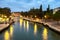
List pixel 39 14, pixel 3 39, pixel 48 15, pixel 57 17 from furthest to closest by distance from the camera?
pixel 39 14 → pixel 48 15 → pixel 57 17 → pixel 3 39

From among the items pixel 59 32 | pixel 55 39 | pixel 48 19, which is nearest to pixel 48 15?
pixel 48 19

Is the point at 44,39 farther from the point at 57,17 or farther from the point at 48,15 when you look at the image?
the point at 48,15

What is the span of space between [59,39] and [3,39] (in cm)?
1024

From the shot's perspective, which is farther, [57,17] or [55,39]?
[57,17]

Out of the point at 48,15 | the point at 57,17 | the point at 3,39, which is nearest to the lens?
the point at 3,39

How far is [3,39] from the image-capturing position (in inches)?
1364

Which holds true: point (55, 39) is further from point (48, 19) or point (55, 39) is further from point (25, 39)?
point (48, 19)

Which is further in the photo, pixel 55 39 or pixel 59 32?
pixel 59 32

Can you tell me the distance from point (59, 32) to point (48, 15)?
49.4 meters

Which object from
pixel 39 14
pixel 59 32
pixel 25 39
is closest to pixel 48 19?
pixel 39 14

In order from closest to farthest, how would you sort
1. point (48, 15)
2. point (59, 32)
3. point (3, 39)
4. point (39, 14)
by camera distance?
point (3, 39) → point (59, 32) → point (48, 15) → point (39, 14)

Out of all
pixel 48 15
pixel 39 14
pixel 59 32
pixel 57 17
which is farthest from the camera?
pixel 39 14

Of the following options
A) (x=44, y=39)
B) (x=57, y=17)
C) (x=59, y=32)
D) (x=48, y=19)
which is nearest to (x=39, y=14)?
(x=48, y=19)

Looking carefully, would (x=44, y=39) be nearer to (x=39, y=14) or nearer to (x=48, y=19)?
(x=48, y=19)
